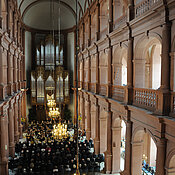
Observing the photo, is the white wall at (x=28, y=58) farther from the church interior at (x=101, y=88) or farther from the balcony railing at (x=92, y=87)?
the balcony railing at (x=92, y=87)

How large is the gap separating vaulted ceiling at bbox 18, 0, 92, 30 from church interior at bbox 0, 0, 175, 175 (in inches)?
4.8

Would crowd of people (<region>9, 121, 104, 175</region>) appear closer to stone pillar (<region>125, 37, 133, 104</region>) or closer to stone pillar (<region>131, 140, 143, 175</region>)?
stone pillar (<region>131, 140, 143, 175</region>)

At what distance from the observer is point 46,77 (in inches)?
979

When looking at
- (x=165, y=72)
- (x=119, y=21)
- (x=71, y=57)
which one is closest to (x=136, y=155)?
(x=165, y=72)

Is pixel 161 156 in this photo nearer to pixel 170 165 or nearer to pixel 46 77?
pixel 170 165

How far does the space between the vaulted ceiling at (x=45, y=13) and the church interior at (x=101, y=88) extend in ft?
0.40

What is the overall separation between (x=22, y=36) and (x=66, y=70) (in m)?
6.77

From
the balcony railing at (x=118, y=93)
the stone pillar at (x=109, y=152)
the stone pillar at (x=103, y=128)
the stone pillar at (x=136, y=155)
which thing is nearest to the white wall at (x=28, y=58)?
the stone pillar at (x=103, y=128)

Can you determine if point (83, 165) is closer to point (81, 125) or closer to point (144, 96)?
point (144, 96)

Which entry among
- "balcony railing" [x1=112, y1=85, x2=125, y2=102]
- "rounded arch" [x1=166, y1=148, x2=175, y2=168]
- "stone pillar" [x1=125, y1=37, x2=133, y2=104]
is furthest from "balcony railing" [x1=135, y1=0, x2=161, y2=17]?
"rounded arch" [x1=166, y1=148, x2=175, y2=168]

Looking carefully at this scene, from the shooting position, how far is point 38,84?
24703 millimetres

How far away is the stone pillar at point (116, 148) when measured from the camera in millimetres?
12984

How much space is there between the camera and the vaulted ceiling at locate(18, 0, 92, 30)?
23078mm

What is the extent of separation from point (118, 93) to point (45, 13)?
59.0 ft
